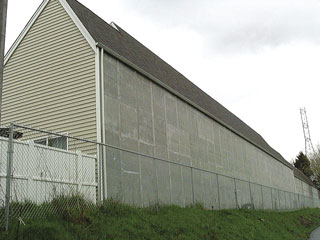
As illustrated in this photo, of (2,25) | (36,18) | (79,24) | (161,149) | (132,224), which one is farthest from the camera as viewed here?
(161,149)

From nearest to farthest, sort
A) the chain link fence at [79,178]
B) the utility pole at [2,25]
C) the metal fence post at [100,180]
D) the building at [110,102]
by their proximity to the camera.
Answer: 1. the utility pole at [2,25]
2. the chain link fence at [79,178]
3. the metal fence post at [100,180]
4. the building at [110,102]

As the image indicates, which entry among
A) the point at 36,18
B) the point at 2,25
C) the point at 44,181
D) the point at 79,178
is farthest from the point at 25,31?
the point at 2,25

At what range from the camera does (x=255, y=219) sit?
1778cm

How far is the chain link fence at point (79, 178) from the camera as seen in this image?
28.0 ft

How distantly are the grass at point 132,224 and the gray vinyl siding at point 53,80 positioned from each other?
10.0ft

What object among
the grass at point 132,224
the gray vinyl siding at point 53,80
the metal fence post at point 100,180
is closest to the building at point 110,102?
the gray vinyl siding at point 53,80

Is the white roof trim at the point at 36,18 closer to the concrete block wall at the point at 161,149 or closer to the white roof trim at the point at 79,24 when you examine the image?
the white roof trim at the point at 79,24

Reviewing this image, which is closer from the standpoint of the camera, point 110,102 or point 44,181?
point 44,181

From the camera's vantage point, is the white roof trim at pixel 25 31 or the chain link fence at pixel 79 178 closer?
the chain link fence at pixel 79 178

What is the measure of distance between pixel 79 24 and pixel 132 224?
8.12 meters

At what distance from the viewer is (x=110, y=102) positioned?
13.7 metres

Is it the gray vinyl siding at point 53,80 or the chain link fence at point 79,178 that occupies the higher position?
the gray vinyl siding at point 53,80

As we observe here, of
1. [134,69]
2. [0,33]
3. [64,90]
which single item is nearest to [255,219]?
[134,69]

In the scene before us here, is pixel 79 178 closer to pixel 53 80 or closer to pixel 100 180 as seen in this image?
pixel 100 180
